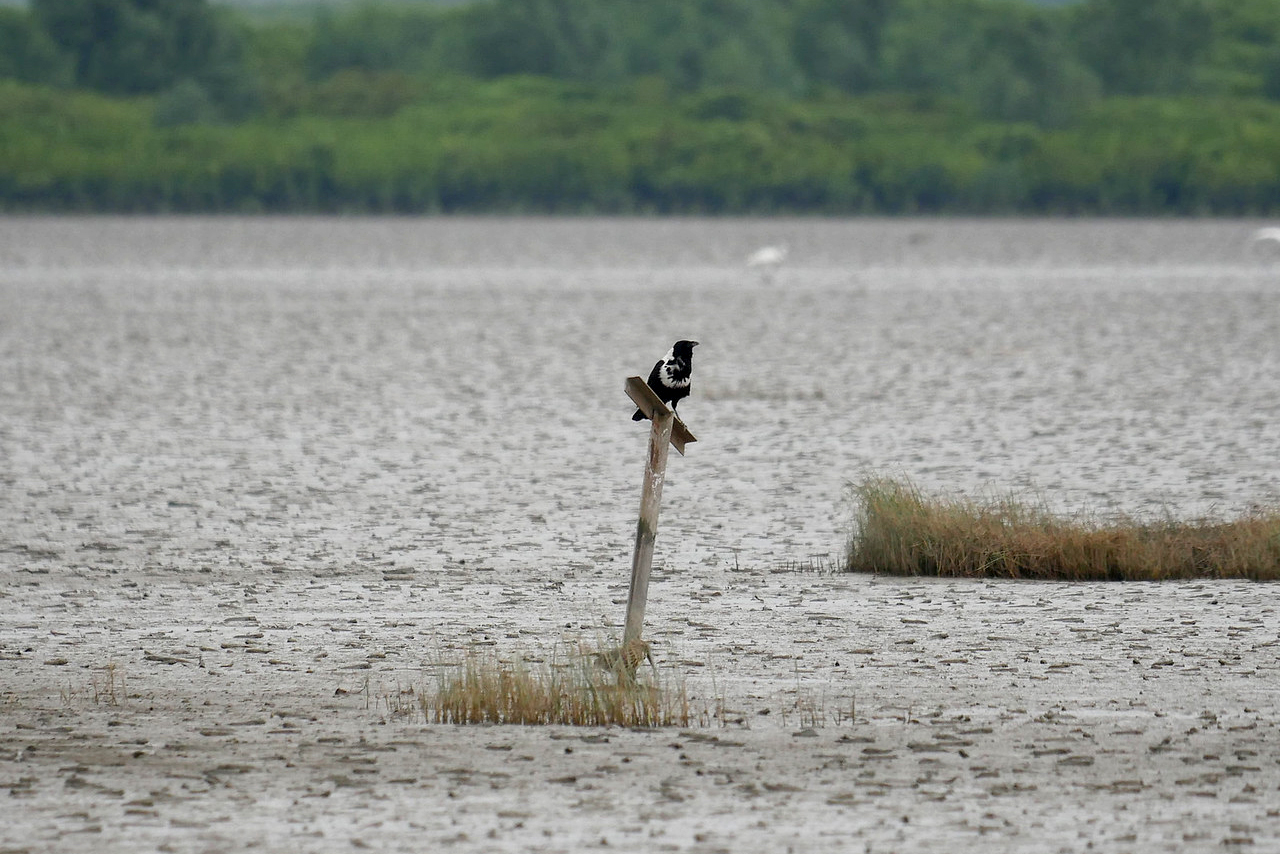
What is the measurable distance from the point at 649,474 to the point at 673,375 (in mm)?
575

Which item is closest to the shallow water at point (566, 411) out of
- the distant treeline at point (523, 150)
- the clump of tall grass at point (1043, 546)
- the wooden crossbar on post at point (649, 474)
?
the clump of tall grass at point (1043, 546)

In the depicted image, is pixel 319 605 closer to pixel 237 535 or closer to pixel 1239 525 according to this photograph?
pixel 237 535

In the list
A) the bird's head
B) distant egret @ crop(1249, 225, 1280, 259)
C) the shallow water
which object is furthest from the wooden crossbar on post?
distant egret @ crop(1249, 225, 1280, 259)

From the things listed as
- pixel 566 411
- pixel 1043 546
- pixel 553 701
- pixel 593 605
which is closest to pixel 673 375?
pixel 553 701

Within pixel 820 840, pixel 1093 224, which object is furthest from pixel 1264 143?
pixel 820 840

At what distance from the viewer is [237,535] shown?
1653cm

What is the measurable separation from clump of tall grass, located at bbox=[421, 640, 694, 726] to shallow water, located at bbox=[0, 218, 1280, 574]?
455 cm

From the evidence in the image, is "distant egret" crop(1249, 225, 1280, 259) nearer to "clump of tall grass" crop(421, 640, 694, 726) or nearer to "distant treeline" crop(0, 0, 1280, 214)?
"clump of tall grass" crop(421, 640, 694, 726)

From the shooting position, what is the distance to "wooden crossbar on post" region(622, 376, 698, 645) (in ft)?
33.8

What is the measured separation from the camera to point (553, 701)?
10.3 m

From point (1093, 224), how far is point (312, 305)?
122431 mm

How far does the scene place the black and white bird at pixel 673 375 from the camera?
10234 mm

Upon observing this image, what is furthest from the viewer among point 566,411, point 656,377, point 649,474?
point 566,411

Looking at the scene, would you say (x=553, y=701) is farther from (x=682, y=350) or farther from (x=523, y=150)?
(x=523, y=150)
